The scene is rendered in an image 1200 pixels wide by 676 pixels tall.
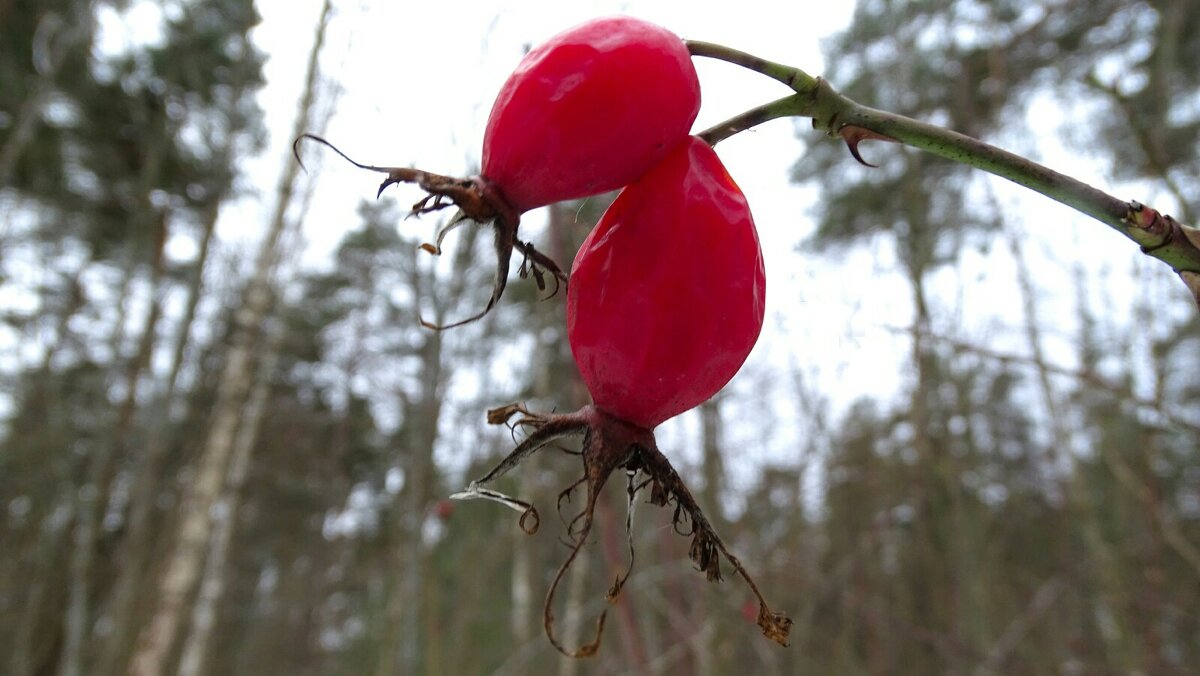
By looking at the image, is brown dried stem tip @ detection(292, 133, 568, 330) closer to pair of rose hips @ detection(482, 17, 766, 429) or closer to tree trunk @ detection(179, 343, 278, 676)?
pair of rose hips @ detection(482, 17, 766, 429)

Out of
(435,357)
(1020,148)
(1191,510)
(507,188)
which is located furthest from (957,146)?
(1191,510)

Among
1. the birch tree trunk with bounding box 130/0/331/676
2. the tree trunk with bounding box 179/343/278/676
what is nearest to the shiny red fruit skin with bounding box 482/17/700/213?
the birch tree trunk with bounding box 130/0/331/676

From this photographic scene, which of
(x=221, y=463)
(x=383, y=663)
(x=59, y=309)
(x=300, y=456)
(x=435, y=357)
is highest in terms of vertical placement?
(x=59, y=309)

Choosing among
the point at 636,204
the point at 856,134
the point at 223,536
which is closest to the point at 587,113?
the point at 636,204

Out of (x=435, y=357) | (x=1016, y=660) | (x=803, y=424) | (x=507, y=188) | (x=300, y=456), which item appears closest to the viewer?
(x=507, y=188)

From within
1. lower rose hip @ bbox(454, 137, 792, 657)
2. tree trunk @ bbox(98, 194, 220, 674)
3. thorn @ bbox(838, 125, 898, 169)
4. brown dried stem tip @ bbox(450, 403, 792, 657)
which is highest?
tree trunk @ bbox(98, 194, 220, 674)

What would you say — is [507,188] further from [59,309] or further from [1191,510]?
[59,309]

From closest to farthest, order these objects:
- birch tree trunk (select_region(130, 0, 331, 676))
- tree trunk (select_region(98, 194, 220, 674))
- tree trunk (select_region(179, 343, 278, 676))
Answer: tree trunk (select_region(98, 194, 220, 674))
birch tree trunk (select_region(130, 0, 331, 676))
tree trunk (select_region(179, 343, 278, 676))

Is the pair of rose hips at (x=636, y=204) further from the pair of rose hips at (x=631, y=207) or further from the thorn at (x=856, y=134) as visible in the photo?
the thorn at (x=856, y=134)
